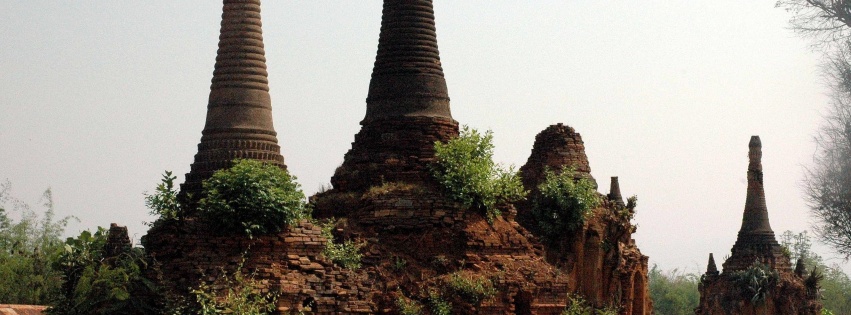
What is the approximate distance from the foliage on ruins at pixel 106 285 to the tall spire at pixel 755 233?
69.0 feet

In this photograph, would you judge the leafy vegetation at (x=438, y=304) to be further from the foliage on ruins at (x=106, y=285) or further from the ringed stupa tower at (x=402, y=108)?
the foliage on ruins at (x=106, y=285)

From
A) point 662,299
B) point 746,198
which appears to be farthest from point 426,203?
point 662,299

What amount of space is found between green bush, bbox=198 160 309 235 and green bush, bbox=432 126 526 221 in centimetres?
313

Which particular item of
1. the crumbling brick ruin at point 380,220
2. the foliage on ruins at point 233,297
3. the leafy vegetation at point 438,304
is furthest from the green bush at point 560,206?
the foliage on ruins at point 233,297

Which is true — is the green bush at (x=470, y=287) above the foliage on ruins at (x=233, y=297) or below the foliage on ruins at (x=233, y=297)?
above

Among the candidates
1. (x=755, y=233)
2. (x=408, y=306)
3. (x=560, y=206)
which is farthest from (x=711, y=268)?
(x=408, y=306)

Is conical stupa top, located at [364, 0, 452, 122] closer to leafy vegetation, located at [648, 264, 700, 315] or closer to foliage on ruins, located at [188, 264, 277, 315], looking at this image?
foliage on ruins, located at [188, 264, 277, 315]

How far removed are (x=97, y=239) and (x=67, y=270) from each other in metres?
0.68

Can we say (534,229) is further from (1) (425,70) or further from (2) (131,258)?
(2) (131,258)

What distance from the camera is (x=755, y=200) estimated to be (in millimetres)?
38406

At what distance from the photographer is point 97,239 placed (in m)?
21.6

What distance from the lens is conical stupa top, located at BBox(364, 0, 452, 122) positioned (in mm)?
24375

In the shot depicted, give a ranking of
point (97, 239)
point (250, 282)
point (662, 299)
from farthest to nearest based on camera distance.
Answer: point (662, 299) < point (97, 239) < point (250, 282)

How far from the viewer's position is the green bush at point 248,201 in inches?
806
